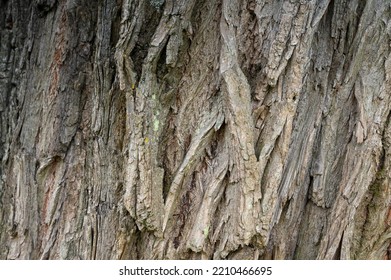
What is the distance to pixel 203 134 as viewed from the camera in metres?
2.13

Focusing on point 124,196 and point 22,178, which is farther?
point 22,178

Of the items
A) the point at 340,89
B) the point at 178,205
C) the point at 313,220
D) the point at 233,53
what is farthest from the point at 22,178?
the point at 340,89

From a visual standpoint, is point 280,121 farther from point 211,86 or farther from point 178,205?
point 178,205

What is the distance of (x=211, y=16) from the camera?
2234 millimetres

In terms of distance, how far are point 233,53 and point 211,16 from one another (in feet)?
0.79

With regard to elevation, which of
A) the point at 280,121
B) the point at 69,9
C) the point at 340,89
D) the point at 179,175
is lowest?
the point at 179,175

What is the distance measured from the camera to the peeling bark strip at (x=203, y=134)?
6.91 feet

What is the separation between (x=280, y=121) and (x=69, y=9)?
1151 millimetres

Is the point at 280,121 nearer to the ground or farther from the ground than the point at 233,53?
nearer to the ground

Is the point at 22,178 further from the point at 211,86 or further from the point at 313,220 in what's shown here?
the point at 313,220

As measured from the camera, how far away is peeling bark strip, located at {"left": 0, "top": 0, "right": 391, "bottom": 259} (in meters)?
2.11

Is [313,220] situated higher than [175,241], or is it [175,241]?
[313,220]

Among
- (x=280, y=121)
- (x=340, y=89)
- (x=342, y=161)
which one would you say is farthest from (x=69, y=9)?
(x=342, y=161)

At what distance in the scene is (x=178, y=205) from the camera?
217 cm
